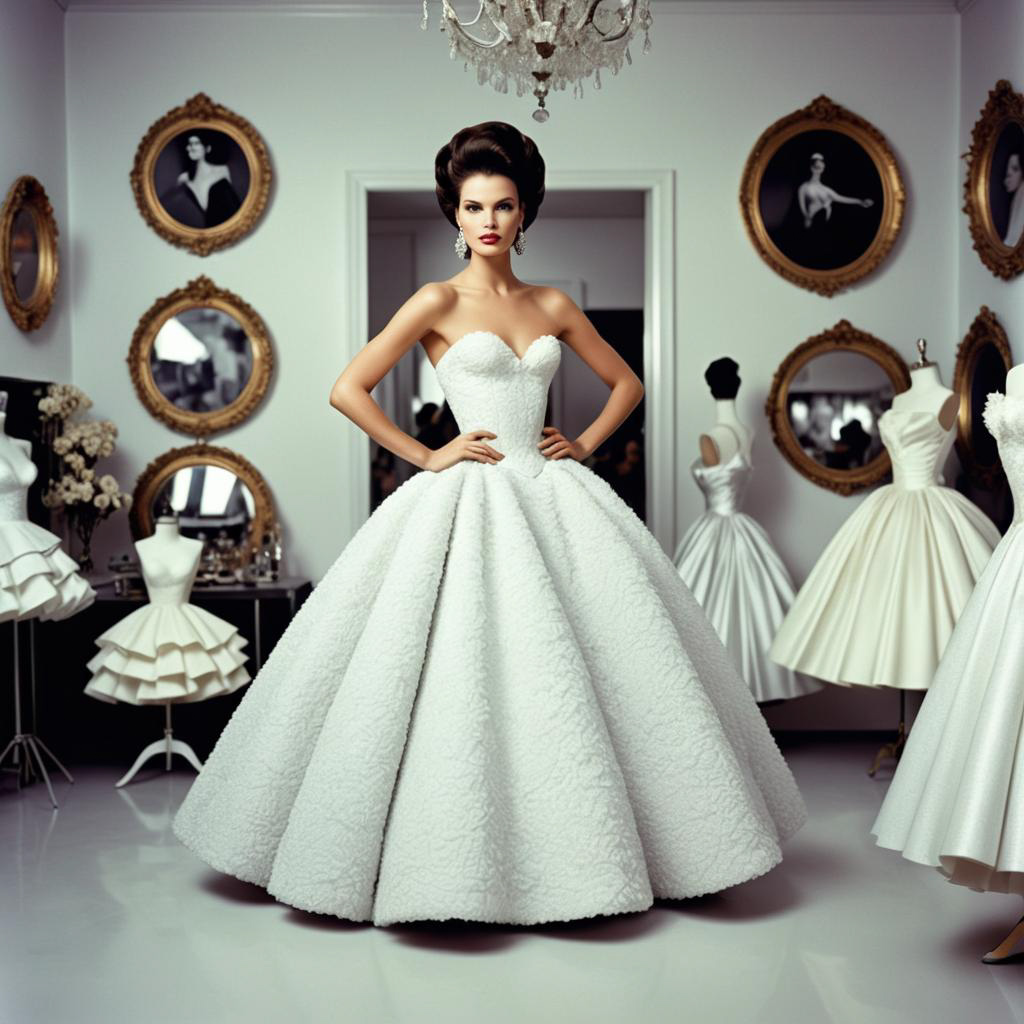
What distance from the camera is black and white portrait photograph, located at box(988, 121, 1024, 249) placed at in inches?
235

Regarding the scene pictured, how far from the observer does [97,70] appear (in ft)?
22.2

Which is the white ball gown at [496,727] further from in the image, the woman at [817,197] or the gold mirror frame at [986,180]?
the woman at [817,197]

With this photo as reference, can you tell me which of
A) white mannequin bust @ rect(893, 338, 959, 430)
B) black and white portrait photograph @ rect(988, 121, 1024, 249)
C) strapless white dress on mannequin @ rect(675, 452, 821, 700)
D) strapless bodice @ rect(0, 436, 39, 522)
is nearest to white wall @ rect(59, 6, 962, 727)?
strapless white dress on mannequin @ rect(675, 452, 821, 700)

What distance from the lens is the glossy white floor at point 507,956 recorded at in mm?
3195

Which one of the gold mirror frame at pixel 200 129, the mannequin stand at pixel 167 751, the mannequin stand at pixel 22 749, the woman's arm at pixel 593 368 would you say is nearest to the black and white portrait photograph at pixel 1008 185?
the woman's arm at pixel 593 368

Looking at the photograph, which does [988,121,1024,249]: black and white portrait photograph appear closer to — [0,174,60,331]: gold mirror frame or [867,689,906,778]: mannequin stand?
[867,689,906,778]: mannequin stand

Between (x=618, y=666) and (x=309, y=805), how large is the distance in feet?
3.26

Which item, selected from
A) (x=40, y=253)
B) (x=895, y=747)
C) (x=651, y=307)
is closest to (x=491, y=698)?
(x=895, y=747)

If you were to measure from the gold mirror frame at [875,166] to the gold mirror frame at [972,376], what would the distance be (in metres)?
0.68

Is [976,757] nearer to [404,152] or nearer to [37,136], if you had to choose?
[404,152]

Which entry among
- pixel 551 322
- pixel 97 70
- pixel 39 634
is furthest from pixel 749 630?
pixel 97 70

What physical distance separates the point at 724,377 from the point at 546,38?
2999mm

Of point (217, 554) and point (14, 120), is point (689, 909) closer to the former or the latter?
point (217, 554)

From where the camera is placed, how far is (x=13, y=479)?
5223 mm
